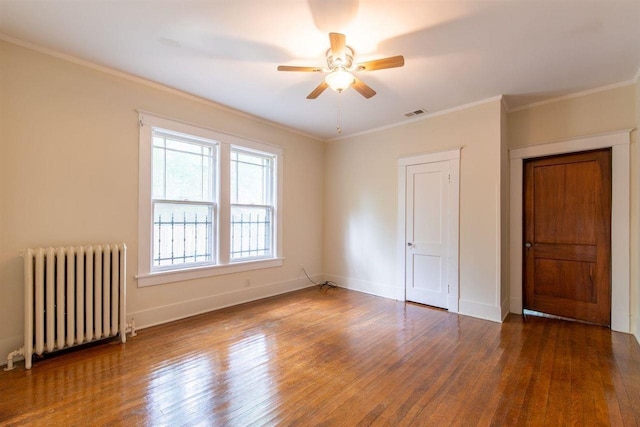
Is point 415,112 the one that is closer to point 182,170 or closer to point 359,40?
point 359,40

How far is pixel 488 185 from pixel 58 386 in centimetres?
462

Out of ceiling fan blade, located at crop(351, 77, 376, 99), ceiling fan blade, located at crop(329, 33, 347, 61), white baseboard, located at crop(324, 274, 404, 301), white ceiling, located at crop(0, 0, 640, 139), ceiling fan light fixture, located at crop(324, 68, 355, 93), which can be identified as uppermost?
white ceiling, located at crop(0, 0, 640, 139)

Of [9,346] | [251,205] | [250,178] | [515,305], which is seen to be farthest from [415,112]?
[9,346]

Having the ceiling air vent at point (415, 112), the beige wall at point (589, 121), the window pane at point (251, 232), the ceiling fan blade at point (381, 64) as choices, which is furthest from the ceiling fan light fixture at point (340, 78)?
the beige wall at point (589, 121)

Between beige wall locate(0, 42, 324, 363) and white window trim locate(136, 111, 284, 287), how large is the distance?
0.26 feet

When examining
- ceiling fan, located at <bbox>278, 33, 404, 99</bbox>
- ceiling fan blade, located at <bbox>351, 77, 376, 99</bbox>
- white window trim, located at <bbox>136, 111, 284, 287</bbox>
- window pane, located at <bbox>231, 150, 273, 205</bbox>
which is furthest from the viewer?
window pane, located at <bbox>231, 150, 273, 205</bbox>

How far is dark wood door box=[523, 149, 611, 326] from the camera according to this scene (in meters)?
3.35

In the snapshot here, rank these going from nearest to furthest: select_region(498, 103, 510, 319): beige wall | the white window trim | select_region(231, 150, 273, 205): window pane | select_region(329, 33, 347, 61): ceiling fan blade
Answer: select_region(329, 33, 347, 61): ceiling fan blade → the white window trim → select_region(498, 103, 510, 319): beige wall → select_region(231, 150, 273, 205): window pane

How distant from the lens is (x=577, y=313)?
3.51m

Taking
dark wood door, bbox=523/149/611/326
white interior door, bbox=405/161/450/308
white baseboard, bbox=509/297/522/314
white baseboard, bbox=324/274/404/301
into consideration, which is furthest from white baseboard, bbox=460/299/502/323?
white baseboard, bbox=324/274/404/301

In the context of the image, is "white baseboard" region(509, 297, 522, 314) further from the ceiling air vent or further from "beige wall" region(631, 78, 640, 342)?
the ceiling air vent

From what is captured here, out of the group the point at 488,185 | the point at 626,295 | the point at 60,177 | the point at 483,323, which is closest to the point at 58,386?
the point at 60,177

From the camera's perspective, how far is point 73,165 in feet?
9.16

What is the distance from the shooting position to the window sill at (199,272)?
3.30 meters
